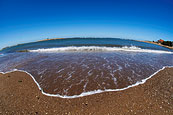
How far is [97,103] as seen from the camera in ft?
12.1

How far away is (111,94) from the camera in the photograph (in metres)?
4.28

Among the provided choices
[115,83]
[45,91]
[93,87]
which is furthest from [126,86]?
[45,91]

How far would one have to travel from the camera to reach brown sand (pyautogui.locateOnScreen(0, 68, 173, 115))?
3271 mm

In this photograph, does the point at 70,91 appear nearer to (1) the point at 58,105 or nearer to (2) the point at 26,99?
(1) the point at 58,105

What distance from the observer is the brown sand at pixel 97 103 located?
327 centimetres

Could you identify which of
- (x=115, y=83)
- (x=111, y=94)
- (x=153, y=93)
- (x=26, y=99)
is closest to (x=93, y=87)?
(x=111, y=94)

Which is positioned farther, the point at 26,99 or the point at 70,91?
the point at 70,91

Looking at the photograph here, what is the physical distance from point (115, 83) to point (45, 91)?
445 centimetres

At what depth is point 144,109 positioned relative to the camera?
3.31 m

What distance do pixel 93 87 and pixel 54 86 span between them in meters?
2.54

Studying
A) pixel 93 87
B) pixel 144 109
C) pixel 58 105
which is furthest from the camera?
pixel 93 87

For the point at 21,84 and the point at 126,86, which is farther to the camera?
the point at 21,84

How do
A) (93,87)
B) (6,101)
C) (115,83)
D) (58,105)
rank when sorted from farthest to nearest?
(115,83) < (93,87) < (6,101) < (58,105)

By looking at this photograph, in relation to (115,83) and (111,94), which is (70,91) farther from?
(115,83)
